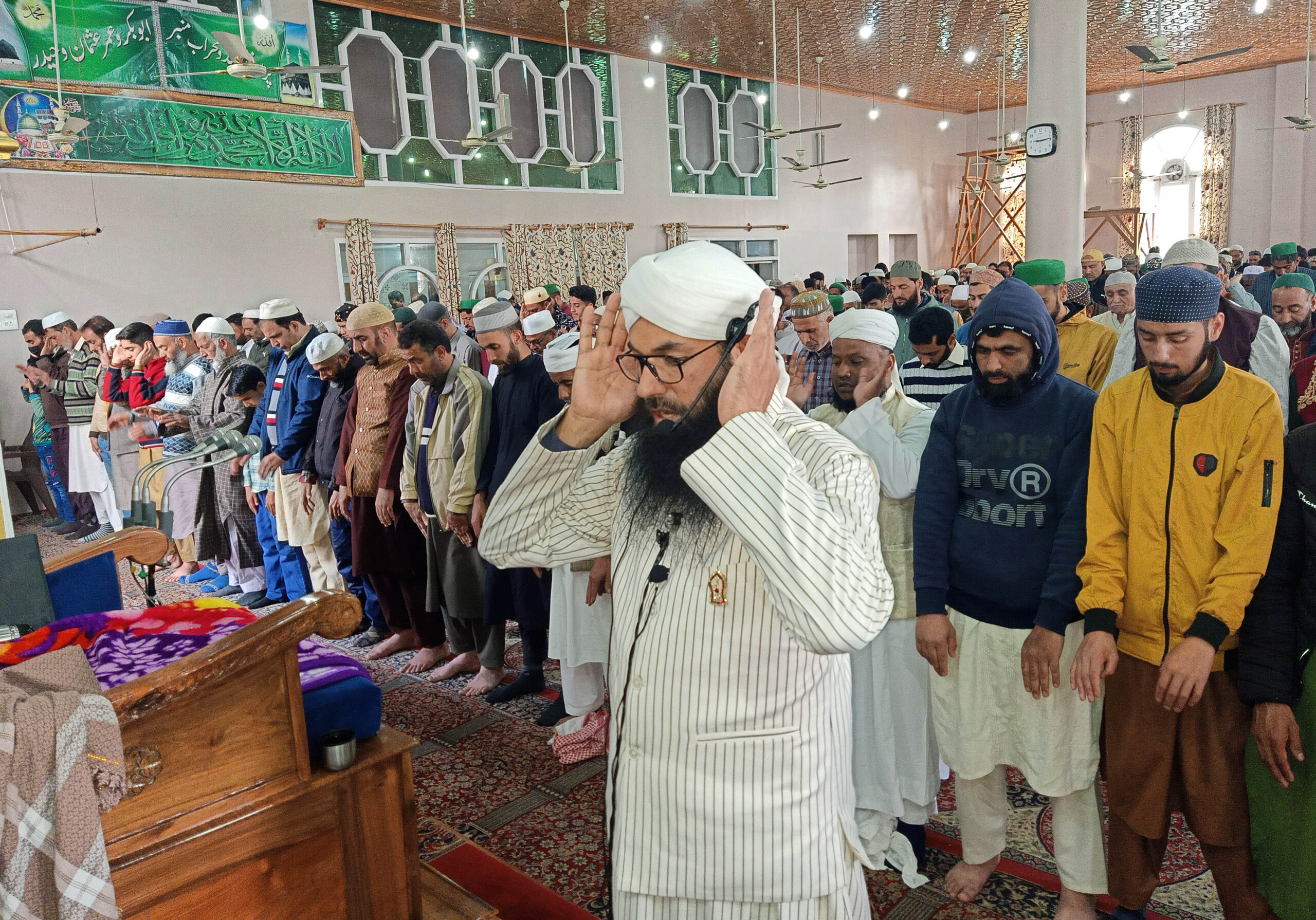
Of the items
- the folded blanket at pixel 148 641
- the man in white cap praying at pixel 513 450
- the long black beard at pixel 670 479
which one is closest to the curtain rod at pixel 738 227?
the man in white cap praying at pixel 513 450

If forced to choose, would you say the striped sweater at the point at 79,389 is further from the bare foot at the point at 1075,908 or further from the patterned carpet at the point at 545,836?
the bare foot at the point at 1075,908

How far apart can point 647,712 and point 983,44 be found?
15.4 m

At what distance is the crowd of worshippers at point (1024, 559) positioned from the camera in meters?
1.67

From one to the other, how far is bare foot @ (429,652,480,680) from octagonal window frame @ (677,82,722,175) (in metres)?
11.4

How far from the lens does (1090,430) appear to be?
1908 millimetres

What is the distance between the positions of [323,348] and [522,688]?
6.33ft

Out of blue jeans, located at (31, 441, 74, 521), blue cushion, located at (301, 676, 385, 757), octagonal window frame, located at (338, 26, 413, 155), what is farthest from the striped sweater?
blue cushion, located at (301, 676, 385, 757)

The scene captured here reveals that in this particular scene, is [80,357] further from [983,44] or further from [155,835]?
[983,44]

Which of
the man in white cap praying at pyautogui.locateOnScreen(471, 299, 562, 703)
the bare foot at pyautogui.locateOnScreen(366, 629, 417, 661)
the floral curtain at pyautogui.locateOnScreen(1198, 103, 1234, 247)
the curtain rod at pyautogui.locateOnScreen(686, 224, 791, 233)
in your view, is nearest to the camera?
the man in white cap praying at pyautogui.locateOnScreen(471, 299, 562, 703)

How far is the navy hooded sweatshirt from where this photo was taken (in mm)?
1899

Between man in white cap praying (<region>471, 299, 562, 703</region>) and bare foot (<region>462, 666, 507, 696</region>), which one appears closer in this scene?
man in white cap praying (<region>471, 299, 562, 703</region>)

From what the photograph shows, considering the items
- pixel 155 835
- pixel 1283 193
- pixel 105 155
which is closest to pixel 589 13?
pixel 105 155

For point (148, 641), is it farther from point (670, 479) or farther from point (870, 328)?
point (870, 328)

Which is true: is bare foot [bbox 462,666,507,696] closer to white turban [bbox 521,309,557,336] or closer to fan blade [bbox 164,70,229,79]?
white turban [bbox 521,309,557,336]
